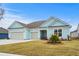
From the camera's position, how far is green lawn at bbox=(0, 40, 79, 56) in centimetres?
616

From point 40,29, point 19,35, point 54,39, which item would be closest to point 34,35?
point 40,29


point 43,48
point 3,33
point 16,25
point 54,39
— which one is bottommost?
point 43,48

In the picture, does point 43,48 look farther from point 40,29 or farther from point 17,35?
point 17,35

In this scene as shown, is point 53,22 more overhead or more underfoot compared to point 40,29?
more overhead

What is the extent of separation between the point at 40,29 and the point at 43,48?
1.23ft

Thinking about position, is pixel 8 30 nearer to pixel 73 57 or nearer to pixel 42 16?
pixel 42 16

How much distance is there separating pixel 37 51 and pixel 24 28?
0.51m

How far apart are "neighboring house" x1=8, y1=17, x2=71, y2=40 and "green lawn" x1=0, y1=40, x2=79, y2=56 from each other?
0.48ft

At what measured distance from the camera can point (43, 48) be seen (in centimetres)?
622

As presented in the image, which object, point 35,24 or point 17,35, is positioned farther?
point 17,35

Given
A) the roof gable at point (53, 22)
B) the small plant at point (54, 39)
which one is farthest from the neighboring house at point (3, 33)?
the small plant at point (54, 39)

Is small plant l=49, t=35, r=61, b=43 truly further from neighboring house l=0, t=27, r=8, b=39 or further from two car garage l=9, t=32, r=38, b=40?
neighboring house l=0, t=27, r=8, b=39

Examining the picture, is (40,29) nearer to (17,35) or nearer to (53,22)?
(53,22)

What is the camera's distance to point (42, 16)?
620cm
